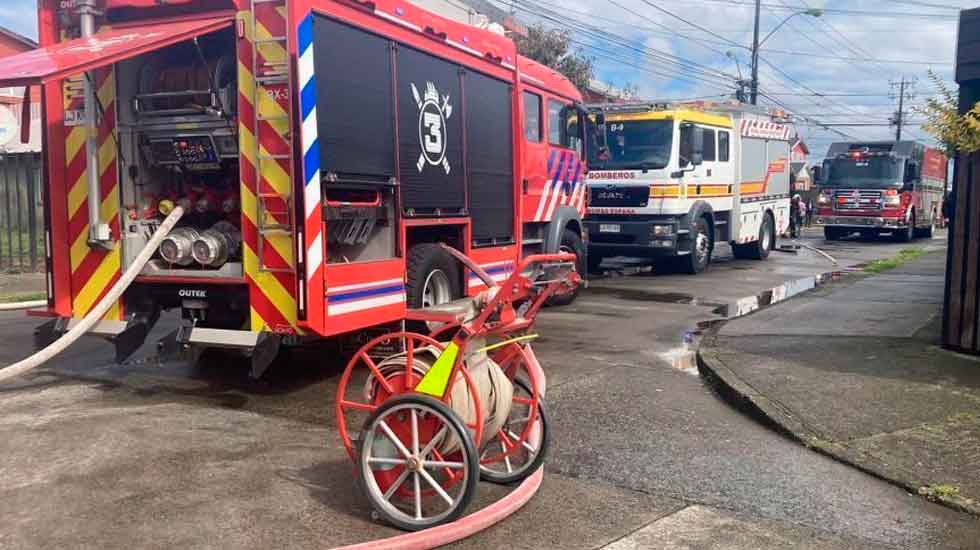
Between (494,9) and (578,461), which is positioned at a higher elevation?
(494,9)

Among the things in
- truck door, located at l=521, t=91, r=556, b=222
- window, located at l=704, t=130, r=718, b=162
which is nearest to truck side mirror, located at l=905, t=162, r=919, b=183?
window, located at l=704, t=130, r=718, b=162

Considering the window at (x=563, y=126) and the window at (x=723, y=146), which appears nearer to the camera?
the window at (x=563, y=126)

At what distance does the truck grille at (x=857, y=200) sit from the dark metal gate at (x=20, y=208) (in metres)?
24.1

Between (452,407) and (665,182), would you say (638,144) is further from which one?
(452,407)

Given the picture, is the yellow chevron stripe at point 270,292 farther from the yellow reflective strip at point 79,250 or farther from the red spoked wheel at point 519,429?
the red spoked wheel at point 519,429

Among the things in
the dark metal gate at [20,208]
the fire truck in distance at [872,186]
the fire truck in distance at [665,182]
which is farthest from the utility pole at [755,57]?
the dark metal gate at [20,208]

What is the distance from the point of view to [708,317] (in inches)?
459

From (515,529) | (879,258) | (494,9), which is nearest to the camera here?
(515,529)

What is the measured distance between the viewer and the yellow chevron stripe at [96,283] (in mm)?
7078

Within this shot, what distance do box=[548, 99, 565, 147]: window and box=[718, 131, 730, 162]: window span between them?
703 cm

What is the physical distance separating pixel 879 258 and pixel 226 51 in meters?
19.7

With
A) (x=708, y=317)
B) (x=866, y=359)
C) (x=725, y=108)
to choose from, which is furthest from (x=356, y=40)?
(x=725, y=108)

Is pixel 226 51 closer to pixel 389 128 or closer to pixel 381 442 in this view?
pixel 389 128

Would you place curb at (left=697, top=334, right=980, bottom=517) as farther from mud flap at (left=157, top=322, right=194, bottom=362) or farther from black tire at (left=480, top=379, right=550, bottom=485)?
mud flap at (left=157, top=322, right=194, bottom=362)
